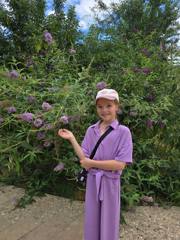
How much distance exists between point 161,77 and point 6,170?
86.8 inches

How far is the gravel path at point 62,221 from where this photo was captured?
10.1 feet

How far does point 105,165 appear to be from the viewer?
2264mm

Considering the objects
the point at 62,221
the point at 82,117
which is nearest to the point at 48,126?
the point at 82,117

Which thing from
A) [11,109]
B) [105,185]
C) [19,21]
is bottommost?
[105,185]

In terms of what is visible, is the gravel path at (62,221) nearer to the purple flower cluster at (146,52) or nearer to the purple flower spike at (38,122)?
the purple flower spike at (38,122)

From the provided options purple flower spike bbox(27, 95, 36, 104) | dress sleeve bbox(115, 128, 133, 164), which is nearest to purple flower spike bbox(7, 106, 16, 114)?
purple flower spike bbox(27, 95, 36, 104)

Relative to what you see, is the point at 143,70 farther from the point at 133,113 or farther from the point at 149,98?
the point at 133,113

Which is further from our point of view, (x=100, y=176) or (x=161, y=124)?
(x=161, y=124)

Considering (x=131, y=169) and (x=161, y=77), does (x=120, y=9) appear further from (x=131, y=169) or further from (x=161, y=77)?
(x=131, y=169)

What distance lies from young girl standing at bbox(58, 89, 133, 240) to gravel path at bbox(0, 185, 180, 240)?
70 cm

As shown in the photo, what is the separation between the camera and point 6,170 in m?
4.23

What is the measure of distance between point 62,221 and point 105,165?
1.26m

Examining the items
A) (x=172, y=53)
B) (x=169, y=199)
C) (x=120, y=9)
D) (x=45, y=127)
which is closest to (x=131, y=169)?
(x=169, y=199)

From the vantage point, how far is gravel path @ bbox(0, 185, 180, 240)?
3.09m
